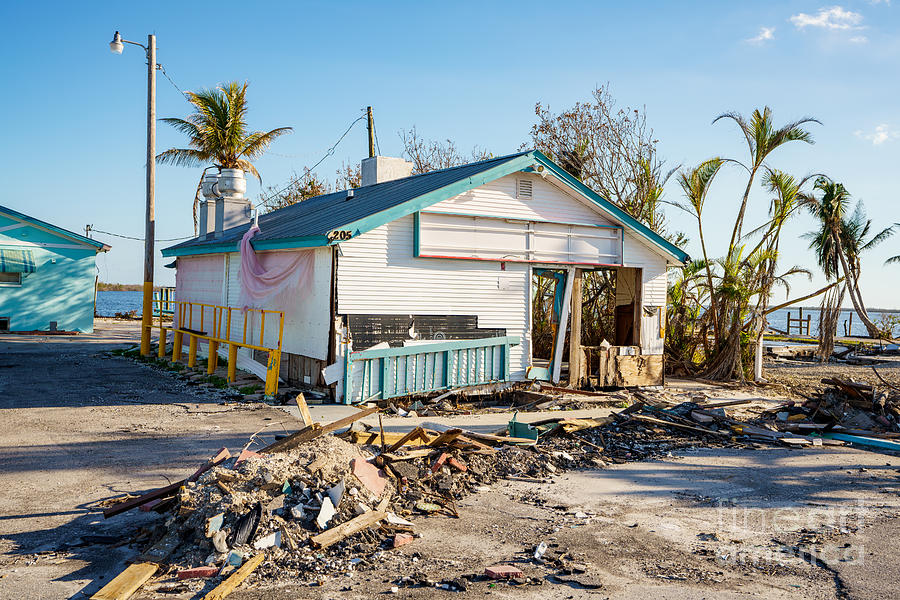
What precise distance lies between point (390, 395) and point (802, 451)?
264 inches

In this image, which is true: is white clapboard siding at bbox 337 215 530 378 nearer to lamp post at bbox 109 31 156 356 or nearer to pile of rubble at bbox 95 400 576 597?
pile of rubble at bbox 95 400 576 597

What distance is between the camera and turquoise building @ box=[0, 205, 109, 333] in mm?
27344

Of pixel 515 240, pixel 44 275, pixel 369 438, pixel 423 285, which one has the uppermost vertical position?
pixel 515 240

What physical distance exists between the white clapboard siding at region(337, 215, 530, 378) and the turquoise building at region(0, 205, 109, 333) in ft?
67.1

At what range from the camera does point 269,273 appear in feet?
48.5

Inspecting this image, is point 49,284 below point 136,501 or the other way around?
the other way around

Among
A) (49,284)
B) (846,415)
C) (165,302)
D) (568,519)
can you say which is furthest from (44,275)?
(846,415)

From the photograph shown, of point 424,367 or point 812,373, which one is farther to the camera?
point 812,373

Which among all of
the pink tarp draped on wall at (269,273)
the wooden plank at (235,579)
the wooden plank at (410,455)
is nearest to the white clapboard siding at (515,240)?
the pink tarp draped on wall at (269,273)

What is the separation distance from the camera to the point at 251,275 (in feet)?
49.7

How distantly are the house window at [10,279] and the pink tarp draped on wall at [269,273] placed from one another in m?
17.0

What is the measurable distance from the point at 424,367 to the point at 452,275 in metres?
1.89

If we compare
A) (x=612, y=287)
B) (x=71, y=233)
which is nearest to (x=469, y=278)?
(x=612, y=287)

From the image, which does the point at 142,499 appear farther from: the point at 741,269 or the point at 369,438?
the point at 741,269
